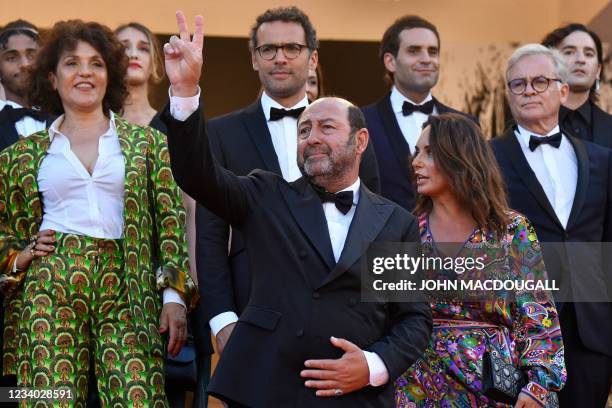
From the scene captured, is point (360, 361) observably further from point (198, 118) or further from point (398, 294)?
point (198, 118)

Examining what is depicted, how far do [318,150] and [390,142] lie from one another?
1738 mm

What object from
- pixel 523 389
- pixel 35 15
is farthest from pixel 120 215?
pixel 35 15

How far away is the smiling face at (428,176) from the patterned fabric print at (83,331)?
128 centimetres

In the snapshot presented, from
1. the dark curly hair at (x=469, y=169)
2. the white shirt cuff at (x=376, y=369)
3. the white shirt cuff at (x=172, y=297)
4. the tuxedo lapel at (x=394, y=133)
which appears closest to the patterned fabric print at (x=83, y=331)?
the white shirt cuff at (x=172, y=297)

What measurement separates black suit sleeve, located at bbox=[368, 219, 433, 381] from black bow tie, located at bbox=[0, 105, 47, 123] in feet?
7.77

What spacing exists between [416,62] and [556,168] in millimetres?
1077

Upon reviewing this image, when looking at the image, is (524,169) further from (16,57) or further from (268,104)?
(16,57)

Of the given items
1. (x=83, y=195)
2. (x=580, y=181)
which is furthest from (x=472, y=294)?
(x=83, y=195)

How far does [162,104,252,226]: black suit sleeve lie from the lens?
11.6 ft

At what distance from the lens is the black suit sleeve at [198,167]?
11.6ft

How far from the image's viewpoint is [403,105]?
19.8 feet

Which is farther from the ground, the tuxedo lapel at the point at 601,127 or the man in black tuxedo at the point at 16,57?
the man in black tuxedo at the point at 16,57

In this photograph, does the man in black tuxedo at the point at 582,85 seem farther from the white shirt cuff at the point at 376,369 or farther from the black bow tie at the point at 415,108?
the white shirt cuff at the point at 376,369

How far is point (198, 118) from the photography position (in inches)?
139
